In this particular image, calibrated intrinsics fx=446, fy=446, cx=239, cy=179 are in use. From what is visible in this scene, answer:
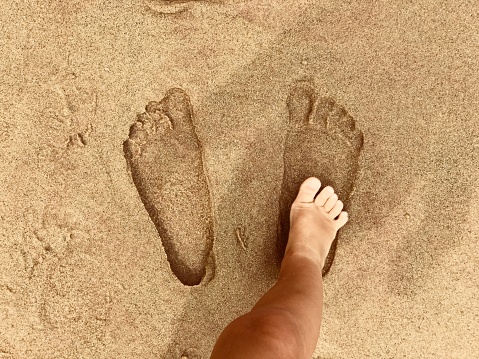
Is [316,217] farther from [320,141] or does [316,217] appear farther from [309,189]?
[320,141]

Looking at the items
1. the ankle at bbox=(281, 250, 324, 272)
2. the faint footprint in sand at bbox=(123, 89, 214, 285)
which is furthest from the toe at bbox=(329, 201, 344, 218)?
the faint footprint in sand at bbox=(123, 89, 214, 285)

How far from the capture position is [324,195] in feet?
5.08

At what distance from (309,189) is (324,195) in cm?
6

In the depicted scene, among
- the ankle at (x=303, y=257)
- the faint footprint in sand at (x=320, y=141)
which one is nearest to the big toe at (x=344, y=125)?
the faint footprint in sand at (x=320, y=141)

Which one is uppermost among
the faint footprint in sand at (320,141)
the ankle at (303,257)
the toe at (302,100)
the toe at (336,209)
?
the toe at (302,100)

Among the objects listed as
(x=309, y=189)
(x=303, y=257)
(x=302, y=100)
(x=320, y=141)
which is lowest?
(x=303, y=257)

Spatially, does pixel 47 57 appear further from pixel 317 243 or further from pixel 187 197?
pixel 317 243

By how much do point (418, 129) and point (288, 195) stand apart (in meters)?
0.50

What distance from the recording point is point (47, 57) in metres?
1.54

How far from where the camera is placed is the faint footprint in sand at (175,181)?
1531 millimetres

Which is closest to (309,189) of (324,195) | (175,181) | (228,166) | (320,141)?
(324,195)

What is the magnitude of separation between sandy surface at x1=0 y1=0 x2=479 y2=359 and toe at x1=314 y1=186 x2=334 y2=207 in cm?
10

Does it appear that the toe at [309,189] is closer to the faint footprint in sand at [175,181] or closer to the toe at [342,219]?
the toe at [342,219]

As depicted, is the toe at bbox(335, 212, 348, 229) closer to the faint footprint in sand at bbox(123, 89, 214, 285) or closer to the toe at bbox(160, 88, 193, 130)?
the faint footprint in sand at bbox(123, 89, 214, 285)
